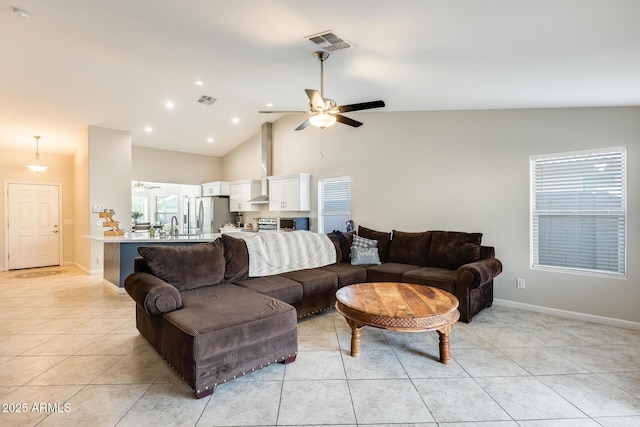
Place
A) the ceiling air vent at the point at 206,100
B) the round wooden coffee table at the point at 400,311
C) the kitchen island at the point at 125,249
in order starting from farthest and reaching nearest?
1. the ceiling air vent at the point at 206,100
2. the kitchen island at the point at 125,249
3. the round wooden coffee table at the point at 400,311

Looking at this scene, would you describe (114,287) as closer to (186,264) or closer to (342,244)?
(186,264)

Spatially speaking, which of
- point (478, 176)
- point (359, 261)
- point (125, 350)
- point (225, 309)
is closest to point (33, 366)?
point (125, 350)

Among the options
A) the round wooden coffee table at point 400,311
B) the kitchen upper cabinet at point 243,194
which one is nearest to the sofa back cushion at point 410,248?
the round wooden coffee table at point 400,311

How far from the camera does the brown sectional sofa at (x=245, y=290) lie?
2.11m

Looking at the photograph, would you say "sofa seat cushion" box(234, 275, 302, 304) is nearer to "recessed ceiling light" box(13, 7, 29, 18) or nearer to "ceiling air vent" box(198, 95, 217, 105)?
"recessed ceiling light" box(13, 7, 29, 18)

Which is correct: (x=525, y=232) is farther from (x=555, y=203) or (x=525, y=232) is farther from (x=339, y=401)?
(x=339, y=401)

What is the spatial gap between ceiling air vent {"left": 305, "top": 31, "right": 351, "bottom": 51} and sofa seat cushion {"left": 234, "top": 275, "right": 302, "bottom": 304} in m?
2.41

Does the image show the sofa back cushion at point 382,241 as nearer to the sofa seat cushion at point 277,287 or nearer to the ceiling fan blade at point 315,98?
the sofa seat cushion at point 277,287

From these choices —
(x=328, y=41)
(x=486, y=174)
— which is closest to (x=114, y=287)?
(x=328, y=41)

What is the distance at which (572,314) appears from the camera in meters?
3.60

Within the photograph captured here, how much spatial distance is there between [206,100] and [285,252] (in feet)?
11.6

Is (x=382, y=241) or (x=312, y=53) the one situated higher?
(x=312, y=53)

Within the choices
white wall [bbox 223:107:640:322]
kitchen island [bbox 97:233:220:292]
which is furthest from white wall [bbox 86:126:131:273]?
white wall [bbox 223:107:640:322]

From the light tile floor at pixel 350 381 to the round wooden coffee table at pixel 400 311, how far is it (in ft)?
0.94
